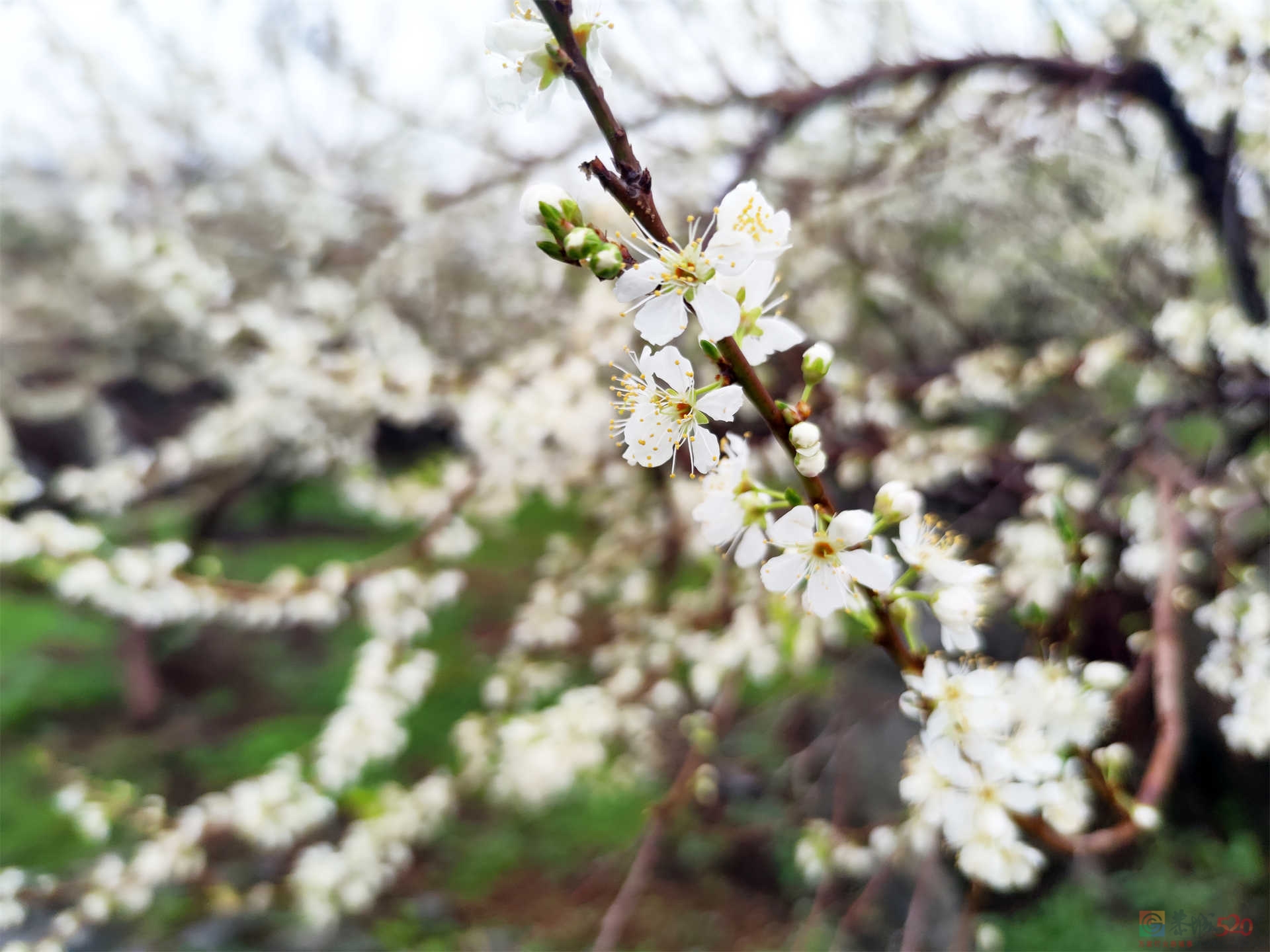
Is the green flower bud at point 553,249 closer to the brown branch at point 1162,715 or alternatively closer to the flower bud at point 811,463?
the flower bud at point 811,463

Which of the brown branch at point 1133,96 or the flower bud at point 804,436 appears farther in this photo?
the brown branch at point 1133,96

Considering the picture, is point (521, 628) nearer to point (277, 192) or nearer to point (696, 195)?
point (696, 195)

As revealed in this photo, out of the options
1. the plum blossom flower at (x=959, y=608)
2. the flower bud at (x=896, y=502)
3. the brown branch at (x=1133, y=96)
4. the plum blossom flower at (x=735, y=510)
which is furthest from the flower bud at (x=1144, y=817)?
the brown branch at (x=1133, y=96)

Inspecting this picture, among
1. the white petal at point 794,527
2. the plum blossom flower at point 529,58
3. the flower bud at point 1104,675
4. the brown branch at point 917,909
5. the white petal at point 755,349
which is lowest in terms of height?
the brown branch at point 917,909

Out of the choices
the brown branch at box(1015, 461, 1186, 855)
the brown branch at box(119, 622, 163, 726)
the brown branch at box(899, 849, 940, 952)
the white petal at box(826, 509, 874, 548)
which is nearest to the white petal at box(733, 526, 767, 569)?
the white petal at box(826, 509, 874, 548)

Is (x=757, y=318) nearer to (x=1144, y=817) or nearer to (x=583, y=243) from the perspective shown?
(x=583, y=243)

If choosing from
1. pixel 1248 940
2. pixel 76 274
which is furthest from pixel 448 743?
pixel 76 274

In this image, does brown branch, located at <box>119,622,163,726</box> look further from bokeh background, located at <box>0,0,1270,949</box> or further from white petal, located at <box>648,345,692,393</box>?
white petal, located at <box>648,345,692,393</box>

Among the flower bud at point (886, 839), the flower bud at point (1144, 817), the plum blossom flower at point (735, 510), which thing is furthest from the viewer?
the flower bud at point (886, 839)
